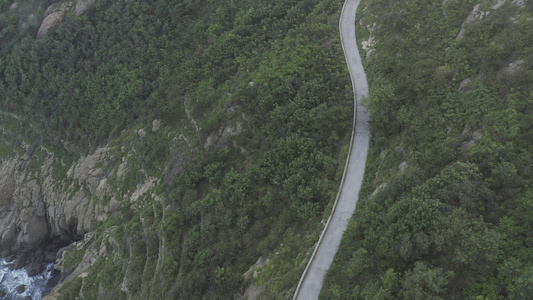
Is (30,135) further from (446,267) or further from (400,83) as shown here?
(446,267)

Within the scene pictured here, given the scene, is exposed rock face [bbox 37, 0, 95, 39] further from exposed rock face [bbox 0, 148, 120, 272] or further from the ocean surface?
the ocean surface

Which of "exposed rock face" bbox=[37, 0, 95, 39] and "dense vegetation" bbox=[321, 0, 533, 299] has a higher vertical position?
"exposed rock face" bbox=[37, 0, 95, 39]

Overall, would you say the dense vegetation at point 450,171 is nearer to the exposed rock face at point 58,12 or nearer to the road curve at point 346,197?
the road curve at point 346,197

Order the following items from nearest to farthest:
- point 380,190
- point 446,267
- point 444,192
A: point 446,267 → point 444,192 → point 380,190

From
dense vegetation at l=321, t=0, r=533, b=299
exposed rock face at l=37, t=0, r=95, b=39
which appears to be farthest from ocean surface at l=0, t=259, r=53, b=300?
dense vegetation at l=321, t=0, r=533, b=299

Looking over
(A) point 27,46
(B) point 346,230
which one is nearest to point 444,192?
(B) point 346,230

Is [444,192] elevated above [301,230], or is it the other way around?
[444,192]

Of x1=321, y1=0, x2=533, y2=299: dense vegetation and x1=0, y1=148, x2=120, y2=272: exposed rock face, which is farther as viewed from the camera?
x1=0, y1=148, x2=120, y2=272: exposed rock face
